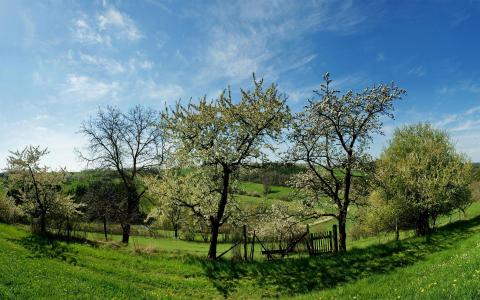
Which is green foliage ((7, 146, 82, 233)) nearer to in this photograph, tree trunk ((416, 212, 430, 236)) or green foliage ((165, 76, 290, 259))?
green foliage ((165, 76, 290, 259))

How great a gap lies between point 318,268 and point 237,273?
502cm

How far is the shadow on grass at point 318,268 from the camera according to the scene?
64.8 ft

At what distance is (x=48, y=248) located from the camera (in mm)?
25422

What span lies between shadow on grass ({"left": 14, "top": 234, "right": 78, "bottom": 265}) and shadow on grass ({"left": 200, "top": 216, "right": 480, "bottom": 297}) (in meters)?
8.85

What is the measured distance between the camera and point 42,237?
30.1 m

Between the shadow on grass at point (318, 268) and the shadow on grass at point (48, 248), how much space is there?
8.85 metres

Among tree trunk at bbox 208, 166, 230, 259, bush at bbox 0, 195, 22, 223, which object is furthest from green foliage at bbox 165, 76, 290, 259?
bush at bbox 0, 195, 22, 223

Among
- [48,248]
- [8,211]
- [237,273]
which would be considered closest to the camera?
[237,273]

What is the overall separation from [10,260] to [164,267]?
332 inches

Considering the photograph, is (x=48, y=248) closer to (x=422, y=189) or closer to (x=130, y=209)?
(x=130, y=209)

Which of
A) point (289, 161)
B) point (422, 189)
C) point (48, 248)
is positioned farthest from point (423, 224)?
point (48, 248)

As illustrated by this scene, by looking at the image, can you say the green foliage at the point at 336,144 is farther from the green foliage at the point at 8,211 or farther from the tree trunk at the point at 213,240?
the green foliage at the point at 8,211

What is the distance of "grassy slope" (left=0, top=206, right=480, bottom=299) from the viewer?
485 inches

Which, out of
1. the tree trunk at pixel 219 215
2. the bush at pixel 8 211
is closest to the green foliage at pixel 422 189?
the tree trunk at pixel 219 215
